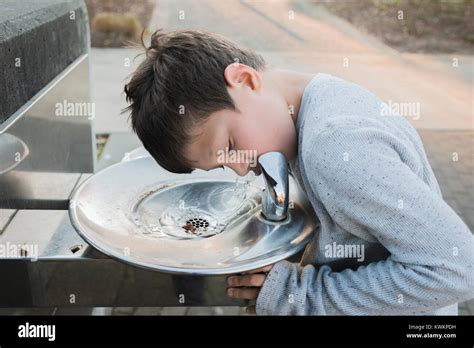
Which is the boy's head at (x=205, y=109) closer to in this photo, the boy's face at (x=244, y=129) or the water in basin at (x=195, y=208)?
the boy's face at (x=244, y=129)

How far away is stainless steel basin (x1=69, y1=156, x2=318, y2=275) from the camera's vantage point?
1.11 m

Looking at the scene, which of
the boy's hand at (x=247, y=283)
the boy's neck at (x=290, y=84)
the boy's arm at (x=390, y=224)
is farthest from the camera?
the boy's neck at (x=290, y=84)

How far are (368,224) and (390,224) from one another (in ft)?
0.13

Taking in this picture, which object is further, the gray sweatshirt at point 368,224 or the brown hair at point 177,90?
the brown hair at point 177,90

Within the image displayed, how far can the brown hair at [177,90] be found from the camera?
120 cm

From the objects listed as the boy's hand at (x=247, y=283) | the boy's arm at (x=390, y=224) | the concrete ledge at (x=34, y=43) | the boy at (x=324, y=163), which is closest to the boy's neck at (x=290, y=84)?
the boy at (x=324, y=163)

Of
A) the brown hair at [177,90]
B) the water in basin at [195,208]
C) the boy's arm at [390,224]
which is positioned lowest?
the water in basin at [195,208]

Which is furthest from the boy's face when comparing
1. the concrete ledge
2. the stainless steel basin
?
the concrete ledge

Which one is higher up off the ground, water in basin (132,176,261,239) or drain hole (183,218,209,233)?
water in basin (132,176,261,239)

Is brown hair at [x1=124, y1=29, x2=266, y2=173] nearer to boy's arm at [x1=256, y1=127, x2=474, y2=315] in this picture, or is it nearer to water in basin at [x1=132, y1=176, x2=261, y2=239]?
water in basin at [x1=132, y1=176, x2=261, y2=239]

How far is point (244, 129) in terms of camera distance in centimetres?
120

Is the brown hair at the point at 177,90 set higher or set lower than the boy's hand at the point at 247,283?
higher

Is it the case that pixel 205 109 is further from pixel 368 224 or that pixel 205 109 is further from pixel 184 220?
pixel 368 224

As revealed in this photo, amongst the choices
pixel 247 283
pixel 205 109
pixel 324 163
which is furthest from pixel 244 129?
pixel 247 283
